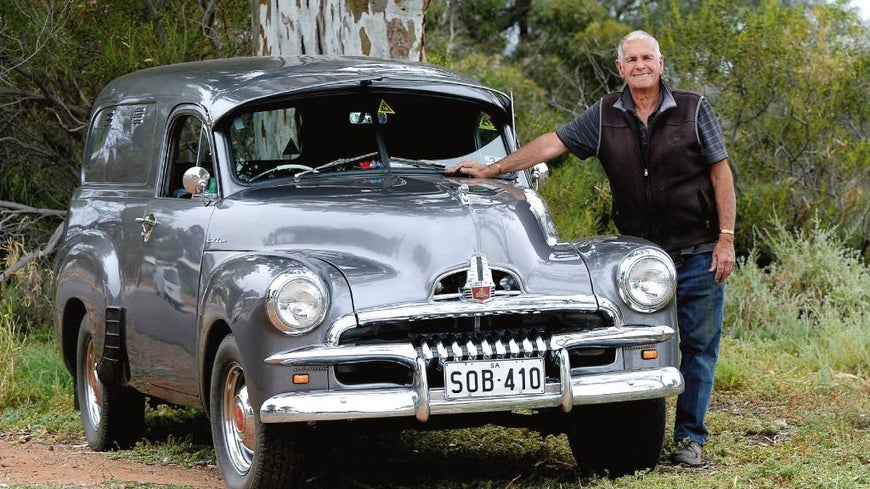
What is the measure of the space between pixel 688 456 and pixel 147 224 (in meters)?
2.86

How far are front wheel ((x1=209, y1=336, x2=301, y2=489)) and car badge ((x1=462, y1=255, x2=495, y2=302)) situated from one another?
2.89 feet

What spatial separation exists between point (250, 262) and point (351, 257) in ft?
1.36

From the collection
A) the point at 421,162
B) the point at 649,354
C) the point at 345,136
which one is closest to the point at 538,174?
the point at 421,162

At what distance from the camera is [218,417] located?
19.4ft

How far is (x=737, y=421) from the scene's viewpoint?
7.73 meters

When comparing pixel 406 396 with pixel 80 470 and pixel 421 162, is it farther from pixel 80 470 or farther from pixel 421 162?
pixel 80 470

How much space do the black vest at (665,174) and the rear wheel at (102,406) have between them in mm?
2905

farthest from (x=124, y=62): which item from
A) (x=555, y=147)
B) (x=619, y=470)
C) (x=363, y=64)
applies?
(x=619, y=470)

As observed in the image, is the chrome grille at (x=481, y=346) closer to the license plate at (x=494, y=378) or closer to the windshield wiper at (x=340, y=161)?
Answer: the license plate at (x=494, y=378)

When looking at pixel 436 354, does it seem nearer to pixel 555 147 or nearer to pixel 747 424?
pixel 555 147

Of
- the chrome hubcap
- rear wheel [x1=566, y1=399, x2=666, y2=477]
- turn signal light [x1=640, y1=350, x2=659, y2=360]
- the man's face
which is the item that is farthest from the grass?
the man's face

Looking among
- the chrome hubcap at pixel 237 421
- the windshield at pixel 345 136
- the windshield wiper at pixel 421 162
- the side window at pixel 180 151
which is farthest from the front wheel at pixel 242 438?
the windshield wiper at pixel 421 162

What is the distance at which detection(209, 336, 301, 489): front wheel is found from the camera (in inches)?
215

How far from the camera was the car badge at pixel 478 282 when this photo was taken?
17.9 ft
